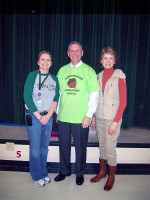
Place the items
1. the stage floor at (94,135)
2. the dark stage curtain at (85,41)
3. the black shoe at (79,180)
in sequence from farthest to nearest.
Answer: the dark stage curtain at (85,41), the stage floor at (94,135), the black shoe at (79,180)

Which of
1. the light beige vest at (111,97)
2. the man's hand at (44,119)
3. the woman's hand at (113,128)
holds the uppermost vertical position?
the light beige vest at (111,97)

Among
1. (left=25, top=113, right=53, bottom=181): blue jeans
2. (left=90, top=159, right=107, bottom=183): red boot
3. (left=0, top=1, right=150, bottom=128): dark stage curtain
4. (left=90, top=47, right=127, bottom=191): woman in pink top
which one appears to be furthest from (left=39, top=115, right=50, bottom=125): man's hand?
(left=0, top=1, right=150, bottom=128): dark stage curtain

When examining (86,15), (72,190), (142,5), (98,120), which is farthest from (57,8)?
(72,190)

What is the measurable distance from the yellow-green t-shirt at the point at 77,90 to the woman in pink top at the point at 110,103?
0.40ft

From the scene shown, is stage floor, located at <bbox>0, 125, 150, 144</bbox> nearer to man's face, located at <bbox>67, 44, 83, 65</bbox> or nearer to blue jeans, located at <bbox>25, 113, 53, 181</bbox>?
blue jeans, located at <bbox>25, 113, 53, 181</bbox>

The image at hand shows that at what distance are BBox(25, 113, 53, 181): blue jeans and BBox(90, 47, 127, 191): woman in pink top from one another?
536 mm

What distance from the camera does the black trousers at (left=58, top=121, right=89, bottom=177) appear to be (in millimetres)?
1732

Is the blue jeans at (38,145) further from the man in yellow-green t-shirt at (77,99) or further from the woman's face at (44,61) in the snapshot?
the woman's face at (44,61)

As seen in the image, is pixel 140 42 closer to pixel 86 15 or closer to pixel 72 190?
pixel 86 15

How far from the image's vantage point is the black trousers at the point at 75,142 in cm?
173

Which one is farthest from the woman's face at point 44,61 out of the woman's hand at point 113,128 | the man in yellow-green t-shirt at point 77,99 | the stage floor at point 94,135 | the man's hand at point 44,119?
the stage floor at point 94,135

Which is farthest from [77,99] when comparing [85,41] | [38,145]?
[85,41]

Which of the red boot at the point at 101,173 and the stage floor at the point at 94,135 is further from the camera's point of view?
the stage floor at the point at 94,135

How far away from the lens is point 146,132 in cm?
260
